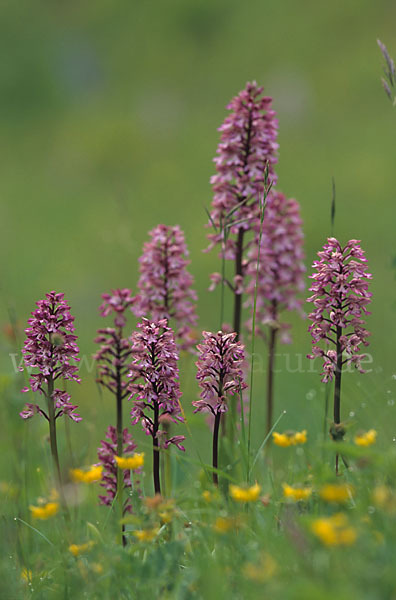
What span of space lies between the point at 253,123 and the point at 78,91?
17.7m

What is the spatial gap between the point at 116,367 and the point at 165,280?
3.02 feet

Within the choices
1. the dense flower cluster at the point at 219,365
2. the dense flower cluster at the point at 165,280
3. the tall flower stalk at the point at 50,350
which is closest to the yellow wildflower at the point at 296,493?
the dense flower cluster at the point at 219,365

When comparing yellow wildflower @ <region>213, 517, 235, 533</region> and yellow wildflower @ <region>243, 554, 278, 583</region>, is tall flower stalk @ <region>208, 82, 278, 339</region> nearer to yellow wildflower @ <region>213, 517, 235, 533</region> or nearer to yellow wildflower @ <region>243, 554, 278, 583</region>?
yellow wildflower @ <region>213, 517, 235, 533</region>

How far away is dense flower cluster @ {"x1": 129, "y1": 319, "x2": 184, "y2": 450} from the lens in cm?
284

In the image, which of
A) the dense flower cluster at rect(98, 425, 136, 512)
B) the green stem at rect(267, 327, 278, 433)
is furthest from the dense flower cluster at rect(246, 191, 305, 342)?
the dense flower cluster at rect(98, 425, 136, 512)

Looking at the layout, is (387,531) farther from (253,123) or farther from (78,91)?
(78,91)

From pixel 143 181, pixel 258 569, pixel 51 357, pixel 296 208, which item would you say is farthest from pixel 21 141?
pixel 258 569

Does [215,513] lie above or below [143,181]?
below

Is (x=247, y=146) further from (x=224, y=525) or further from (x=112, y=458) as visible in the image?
(x=224, y=525)

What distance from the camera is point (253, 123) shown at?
150 inches

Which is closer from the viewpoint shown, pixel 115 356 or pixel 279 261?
pixel 115 356

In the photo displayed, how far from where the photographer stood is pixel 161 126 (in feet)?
60.4

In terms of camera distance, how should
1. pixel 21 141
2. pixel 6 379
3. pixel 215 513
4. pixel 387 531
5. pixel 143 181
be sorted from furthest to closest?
pixel 21 141
pixel 143 181
pixel 6 379
pixel 215 513
pixel 387 531

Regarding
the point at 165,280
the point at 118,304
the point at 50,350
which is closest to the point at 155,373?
the point at 50,350
